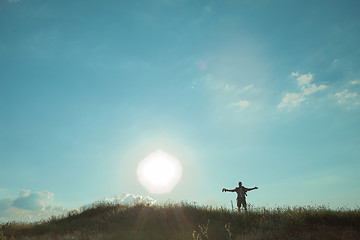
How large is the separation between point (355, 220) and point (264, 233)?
446 cm

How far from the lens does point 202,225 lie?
12.4 m

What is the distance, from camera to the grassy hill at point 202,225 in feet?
35.9

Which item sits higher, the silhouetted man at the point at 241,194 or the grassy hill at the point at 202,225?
the silhouetted man at the point at 241,194

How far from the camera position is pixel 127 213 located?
1745cm

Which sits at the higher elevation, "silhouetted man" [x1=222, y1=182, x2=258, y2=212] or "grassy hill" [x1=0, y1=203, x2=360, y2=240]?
"silhouetted man" [x1=222, y1=182, x2=258, y2=212]

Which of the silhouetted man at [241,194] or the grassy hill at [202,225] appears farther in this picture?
the silhouetted man at [241,194]

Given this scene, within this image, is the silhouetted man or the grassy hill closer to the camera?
the grassy hill

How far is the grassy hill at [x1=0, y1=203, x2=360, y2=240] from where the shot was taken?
10936mm

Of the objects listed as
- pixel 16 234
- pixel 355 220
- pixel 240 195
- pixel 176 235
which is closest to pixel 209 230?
pixel 176 235

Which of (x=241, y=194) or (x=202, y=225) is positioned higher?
(x=241, y=194)

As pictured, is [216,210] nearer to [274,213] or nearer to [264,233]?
[274,213]

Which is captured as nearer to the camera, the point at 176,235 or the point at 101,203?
the point at 176,235

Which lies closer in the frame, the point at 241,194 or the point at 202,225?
the point at 202,225

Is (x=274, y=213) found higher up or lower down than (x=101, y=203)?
lower down
